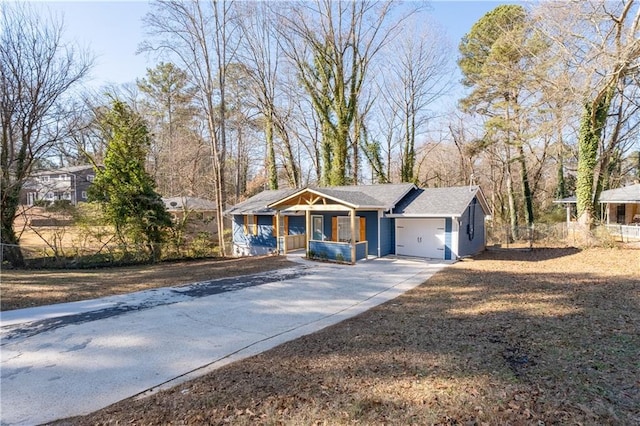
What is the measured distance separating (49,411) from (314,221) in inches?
534

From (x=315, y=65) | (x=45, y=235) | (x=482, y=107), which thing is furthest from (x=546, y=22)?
(x=45, y=235)

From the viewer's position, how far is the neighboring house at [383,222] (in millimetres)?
13750

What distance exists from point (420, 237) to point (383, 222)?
1.75 m

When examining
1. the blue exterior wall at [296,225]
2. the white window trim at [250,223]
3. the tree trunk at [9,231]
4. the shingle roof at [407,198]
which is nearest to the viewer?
the tree trunk at [9,231]

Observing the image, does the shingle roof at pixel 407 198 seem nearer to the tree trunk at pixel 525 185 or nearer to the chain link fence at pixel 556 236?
the chain link fence at pixel 556 236

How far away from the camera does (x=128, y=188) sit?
15.0m

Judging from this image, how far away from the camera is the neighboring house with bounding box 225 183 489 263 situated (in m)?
13.8

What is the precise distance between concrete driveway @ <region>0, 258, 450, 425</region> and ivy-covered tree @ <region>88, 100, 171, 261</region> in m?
7.16

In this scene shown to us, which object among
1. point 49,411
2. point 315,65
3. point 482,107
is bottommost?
point 49,411

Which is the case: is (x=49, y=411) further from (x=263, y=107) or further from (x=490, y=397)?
(x=263, y=107)

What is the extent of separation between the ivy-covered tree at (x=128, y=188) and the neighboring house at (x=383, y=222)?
17.3 ft

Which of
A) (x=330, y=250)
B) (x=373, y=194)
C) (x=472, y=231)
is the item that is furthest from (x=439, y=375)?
(x=472, y=231)

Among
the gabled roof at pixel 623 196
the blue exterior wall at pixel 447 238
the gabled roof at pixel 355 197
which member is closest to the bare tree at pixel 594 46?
the gabled roof at pixel 623 196

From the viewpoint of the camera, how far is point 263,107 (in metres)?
25.5
